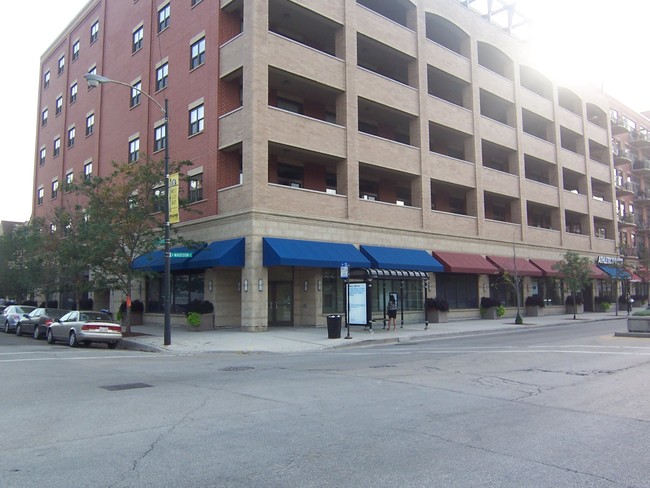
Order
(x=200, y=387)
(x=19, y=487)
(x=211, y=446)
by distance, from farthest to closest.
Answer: (x=200, y=387)
(x=211, y=446)
(x=19, y=487)

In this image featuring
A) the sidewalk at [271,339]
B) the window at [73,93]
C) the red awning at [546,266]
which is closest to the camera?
the sidewalk at [271,339]

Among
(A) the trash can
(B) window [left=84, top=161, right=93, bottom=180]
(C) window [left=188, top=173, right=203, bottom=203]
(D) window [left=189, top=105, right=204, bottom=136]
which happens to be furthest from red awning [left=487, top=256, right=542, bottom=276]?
(B) window [left=84, top=161, right=93, bottom=180]

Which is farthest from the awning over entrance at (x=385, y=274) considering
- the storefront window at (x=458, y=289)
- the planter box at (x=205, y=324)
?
the planter box at (x=205, y=324)

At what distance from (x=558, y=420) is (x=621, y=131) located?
55.6 metres

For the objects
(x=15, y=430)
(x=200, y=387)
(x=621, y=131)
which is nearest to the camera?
(x=15, y=430)

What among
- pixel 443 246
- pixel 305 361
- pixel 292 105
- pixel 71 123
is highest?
pixel 71 123

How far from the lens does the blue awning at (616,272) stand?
40.0 m

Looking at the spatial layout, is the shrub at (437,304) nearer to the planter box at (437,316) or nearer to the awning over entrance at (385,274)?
the planter box at (437,316)

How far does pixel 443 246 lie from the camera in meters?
31.5

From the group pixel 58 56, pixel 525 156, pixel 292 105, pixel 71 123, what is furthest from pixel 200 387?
pixel 58 56

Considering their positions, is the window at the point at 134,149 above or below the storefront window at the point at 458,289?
above

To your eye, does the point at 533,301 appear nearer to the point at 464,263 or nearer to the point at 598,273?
the point at 464,263

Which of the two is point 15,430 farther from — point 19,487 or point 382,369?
point 382,369

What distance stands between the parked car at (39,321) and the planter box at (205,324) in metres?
5.82
